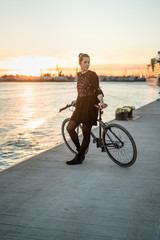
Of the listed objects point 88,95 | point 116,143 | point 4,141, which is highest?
point 88,95

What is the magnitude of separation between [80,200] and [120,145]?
1503 millimetres

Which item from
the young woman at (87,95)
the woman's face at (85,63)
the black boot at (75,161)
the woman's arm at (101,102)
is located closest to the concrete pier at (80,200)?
the black boot at (75,161)

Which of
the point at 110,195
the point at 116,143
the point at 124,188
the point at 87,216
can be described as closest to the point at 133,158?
the point at 116,143

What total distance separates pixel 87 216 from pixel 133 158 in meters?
1.87

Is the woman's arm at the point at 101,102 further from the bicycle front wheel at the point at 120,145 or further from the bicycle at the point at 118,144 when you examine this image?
the bicycle front wheel at the point at 120,145

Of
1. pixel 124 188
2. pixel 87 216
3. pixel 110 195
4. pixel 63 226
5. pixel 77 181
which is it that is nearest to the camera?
pixel 63 226

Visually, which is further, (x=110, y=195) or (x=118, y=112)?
(x=118, y=112)

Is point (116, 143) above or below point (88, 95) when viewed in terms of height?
below

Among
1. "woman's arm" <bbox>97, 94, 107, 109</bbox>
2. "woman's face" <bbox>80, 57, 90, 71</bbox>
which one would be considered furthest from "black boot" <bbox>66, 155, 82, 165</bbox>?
"woman's face" <bbox>80, 57, 90, 71</bbox>

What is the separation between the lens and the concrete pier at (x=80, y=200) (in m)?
2.79

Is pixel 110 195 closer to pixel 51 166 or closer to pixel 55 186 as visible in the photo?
pixel 55 186

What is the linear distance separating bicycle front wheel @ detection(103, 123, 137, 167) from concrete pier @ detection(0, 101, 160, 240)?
0.49 ft

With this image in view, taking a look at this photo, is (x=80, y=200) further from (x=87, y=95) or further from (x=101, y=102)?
(x=87, y=95)

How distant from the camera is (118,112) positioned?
10.8 m
